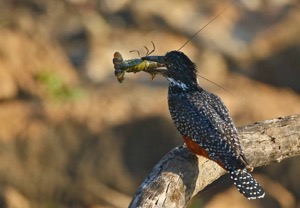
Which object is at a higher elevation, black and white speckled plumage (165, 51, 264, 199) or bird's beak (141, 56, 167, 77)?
bird's beak (141, 56, 167, 77)

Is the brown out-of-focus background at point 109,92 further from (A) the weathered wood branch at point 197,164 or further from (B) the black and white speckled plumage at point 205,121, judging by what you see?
(A) the weathered wood branch at point 197,164

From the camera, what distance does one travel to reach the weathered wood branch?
17.6 ft

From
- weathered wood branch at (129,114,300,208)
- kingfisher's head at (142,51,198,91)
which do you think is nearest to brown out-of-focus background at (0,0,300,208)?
kingfisher's head at (142,51,198,91)

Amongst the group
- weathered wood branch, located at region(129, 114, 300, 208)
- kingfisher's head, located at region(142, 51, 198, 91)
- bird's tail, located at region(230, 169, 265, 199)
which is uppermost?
kingfisher's head, located at region(142, 51, 198, 91)

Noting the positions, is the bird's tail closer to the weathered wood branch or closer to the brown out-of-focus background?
the weathered wood branch

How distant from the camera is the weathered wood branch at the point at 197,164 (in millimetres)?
5379

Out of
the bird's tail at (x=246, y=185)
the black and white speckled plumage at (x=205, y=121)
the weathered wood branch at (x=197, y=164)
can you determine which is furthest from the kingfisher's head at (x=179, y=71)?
the bird's tail at (x=246, y=185)

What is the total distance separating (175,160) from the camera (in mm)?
5957

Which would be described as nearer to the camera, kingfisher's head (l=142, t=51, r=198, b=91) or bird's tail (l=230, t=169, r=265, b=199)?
bird's tail (l=230, t=169, r=265, b=199)

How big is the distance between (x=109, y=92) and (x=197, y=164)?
6.46 m

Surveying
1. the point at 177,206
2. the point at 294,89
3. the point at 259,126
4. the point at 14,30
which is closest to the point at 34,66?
the point at 14,30

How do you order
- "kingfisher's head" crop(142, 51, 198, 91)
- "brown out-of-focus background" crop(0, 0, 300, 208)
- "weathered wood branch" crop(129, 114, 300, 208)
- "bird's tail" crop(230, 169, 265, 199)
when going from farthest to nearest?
"brown out-of-focus background" crop(0, 0, 300, 208) < "kingfisher's head" crop(142, 51, 198, 91) < "bird's tail" crop(230, 169, 265, 199) < "weathered wood branch" crop(129, 114, 300, 208)

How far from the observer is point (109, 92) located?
→ 1248cm

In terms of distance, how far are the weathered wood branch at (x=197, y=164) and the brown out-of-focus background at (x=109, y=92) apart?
3856 millimetres
